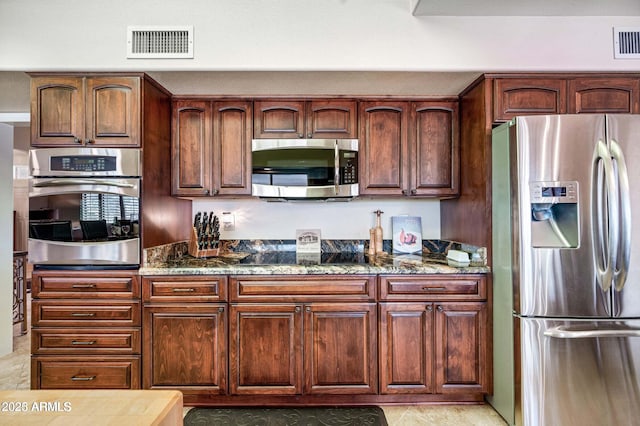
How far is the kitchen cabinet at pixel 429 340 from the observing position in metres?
2.34

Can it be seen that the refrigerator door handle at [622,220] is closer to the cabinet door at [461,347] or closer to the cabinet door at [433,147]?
the cabinet door at [461,347]

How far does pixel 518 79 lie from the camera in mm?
2396

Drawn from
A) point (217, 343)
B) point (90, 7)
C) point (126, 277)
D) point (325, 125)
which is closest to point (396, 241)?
point (325, 125)

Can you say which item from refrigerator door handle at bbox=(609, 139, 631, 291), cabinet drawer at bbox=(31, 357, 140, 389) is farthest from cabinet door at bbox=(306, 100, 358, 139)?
cabinet drawer at bbox=(31, 357, 140, 389)

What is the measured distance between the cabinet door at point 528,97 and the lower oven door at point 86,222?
2.51m

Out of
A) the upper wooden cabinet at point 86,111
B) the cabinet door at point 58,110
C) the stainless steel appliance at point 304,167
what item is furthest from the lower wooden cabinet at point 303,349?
the cabinet door at point 58,110

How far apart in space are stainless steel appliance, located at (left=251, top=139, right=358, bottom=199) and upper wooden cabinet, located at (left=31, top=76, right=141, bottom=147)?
2.86ft

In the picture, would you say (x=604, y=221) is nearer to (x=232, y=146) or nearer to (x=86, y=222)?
(x=232, y=146)

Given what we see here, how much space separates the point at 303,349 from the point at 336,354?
0.73 ft

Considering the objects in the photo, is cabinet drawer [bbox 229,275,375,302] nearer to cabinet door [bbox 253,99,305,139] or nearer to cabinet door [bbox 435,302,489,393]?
cabinet door [bbox 435,302,489,393]

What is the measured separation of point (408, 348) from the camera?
2.35 metres

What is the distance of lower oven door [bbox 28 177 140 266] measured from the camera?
230cm

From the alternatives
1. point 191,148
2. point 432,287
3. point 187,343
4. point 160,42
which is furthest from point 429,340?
point 160,42

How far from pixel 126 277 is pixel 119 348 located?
1.52ft
